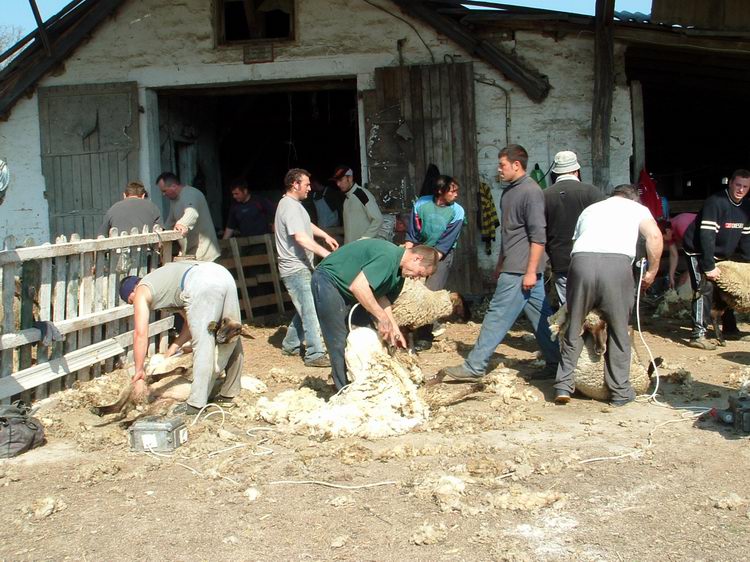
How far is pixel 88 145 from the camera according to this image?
12.2 m

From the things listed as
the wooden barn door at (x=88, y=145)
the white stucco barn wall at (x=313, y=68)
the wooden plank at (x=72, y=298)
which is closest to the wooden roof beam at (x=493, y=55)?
the white stucco barn wall at (x=313, y=68)

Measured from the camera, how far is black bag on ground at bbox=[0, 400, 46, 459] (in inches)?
234

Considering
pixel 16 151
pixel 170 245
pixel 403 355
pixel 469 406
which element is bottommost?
pixel 469 406

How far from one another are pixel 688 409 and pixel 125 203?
6234mm

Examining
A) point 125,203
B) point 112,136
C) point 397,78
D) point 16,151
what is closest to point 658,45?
point 397,78

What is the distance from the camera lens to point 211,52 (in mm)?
12047

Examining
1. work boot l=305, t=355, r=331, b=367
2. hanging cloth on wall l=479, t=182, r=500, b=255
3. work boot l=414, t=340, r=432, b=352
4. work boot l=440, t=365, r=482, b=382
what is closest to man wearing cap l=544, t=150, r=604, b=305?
work boot l=440, t=365, r=482, b=382

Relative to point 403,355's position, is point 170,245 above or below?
above

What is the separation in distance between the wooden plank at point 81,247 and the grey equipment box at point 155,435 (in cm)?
187

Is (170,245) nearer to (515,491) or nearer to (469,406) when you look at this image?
(469,406)

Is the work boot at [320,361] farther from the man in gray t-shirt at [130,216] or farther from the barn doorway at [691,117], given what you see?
the barn doorway at [691,117]

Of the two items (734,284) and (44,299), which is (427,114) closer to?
(734,284)

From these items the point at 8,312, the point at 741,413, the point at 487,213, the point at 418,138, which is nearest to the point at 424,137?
the point at 418,138

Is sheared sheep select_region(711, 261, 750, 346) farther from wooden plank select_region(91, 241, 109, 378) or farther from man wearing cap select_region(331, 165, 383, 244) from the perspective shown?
wooden plank select_region(91, 241, 109, 378)
